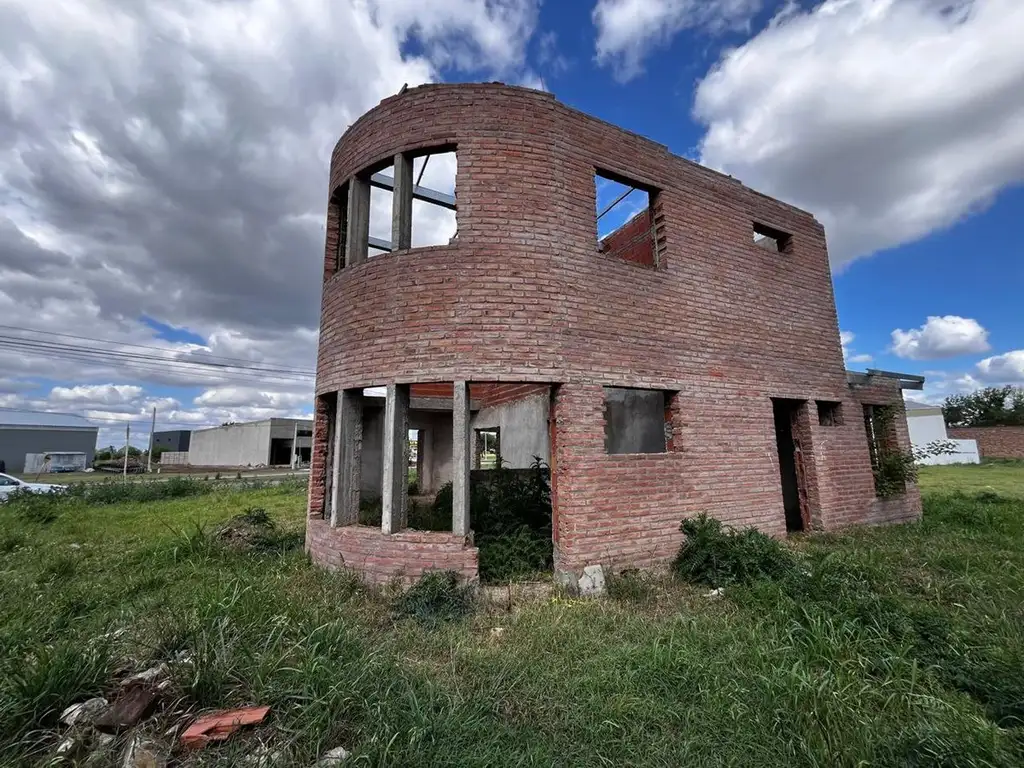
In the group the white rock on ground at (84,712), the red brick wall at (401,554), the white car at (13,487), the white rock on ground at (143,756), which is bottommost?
the white rock on ground at (143,756)

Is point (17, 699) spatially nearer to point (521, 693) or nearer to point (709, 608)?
point (521, 693)

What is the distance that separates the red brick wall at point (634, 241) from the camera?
9.57 metres

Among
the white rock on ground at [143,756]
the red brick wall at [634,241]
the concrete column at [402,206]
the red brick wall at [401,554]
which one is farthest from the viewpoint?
the red brick wall at [634,241]

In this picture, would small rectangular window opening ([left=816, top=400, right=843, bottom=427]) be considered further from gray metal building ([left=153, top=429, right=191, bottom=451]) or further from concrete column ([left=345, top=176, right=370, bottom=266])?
gray metal building ([left=153, top=429, right=191, bottom=451])

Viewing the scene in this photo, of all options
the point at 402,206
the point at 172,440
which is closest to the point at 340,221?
the point at 402,206

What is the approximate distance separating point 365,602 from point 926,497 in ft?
49.1

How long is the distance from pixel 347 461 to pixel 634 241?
7.46m

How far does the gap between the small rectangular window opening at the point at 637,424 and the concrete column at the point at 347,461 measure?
4.09 metres

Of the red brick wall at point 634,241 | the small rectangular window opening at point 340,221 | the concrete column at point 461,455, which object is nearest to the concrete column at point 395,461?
the concrete column at point 461,455

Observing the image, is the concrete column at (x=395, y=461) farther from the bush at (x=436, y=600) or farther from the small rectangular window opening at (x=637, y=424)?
the small rectangular window opening at (x=637, y=424)

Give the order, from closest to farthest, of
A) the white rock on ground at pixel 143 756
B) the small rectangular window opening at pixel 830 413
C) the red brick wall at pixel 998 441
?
1. the white rock on ground at pixel 143 756
2. the small rectangular window opening at pixel 830 413
3. the red brick wall at pixel 998 441

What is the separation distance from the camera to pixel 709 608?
468 centimetres

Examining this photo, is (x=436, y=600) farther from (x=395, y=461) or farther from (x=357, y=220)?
(x=357, y=220)

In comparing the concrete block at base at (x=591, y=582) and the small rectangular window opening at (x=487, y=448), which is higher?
the small rectangular window opening at (x=487, y=448)
